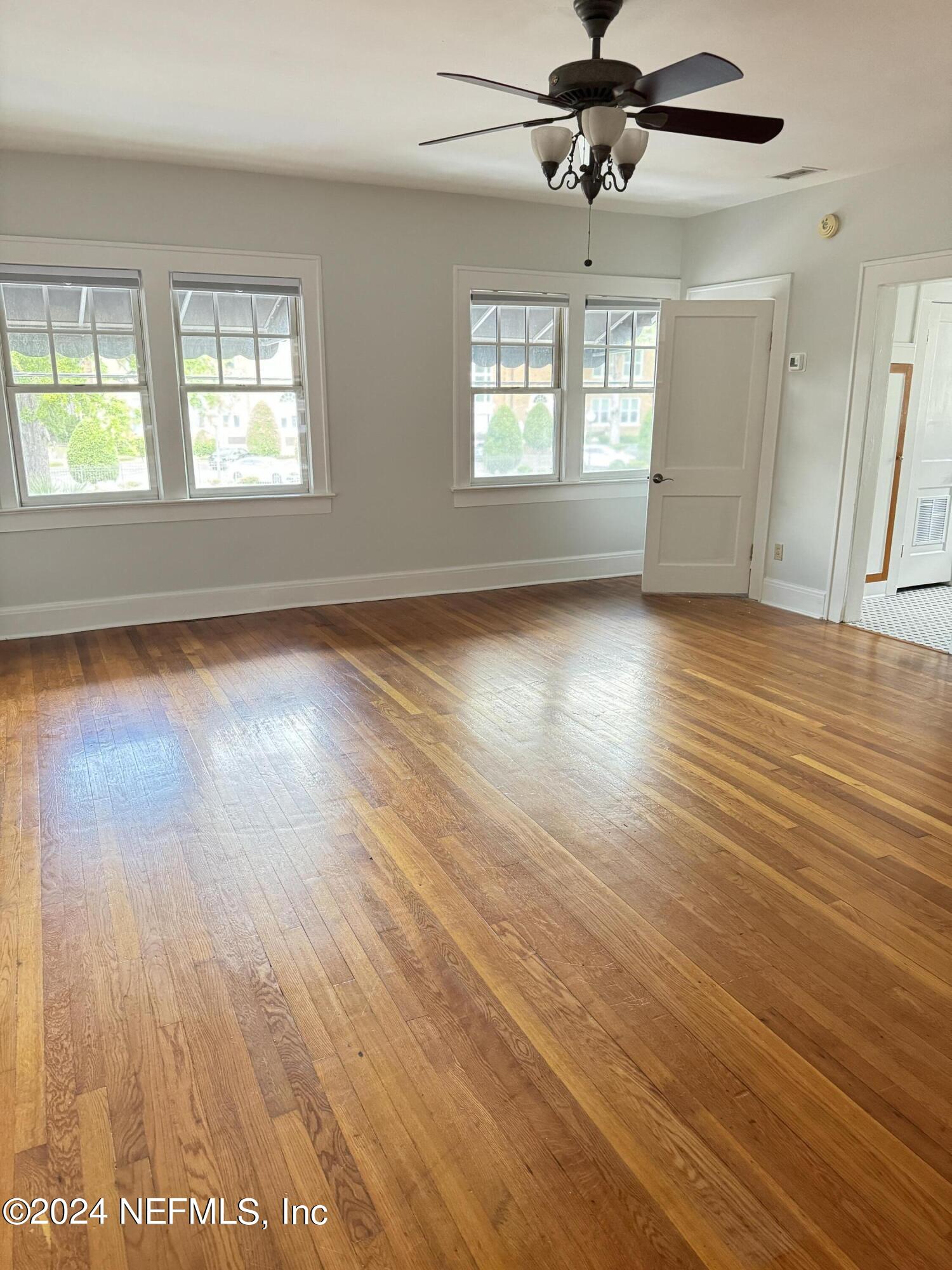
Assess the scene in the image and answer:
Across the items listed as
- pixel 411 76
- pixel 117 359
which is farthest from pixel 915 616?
pixel 117 359

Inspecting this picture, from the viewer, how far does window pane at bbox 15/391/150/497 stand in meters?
5.13

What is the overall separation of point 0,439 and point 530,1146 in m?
4.98

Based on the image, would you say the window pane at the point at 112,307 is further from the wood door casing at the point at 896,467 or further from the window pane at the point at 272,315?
the wood door casing at the point at 896,467

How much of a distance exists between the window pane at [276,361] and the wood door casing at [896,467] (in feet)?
13.9

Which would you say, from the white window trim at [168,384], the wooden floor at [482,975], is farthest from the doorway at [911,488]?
the white window trim at [168,384]

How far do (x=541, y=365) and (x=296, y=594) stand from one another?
8.52ft

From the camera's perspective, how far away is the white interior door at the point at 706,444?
607 cm

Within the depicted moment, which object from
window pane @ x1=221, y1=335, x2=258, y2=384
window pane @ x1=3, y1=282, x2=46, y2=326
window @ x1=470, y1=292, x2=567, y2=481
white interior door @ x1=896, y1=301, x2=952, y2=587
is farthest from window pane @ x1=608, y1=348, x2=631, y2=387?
window pane @ x1=3, y1=282, x2=46, y2=326

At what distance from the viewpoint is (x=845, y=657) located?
16.2 ft

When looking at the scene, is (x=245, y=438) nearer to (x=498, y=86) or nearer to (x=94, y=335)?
(x=94, y=335)

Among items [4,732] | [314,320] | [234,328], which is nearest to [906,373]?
[314,320]

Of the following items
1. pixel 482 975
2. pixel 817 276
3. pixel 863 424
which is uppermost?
pixel 817 276

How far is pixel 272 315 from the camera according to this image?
18.4ft

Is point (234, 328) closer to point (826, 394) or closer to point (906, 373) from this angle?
point (826, 394)
